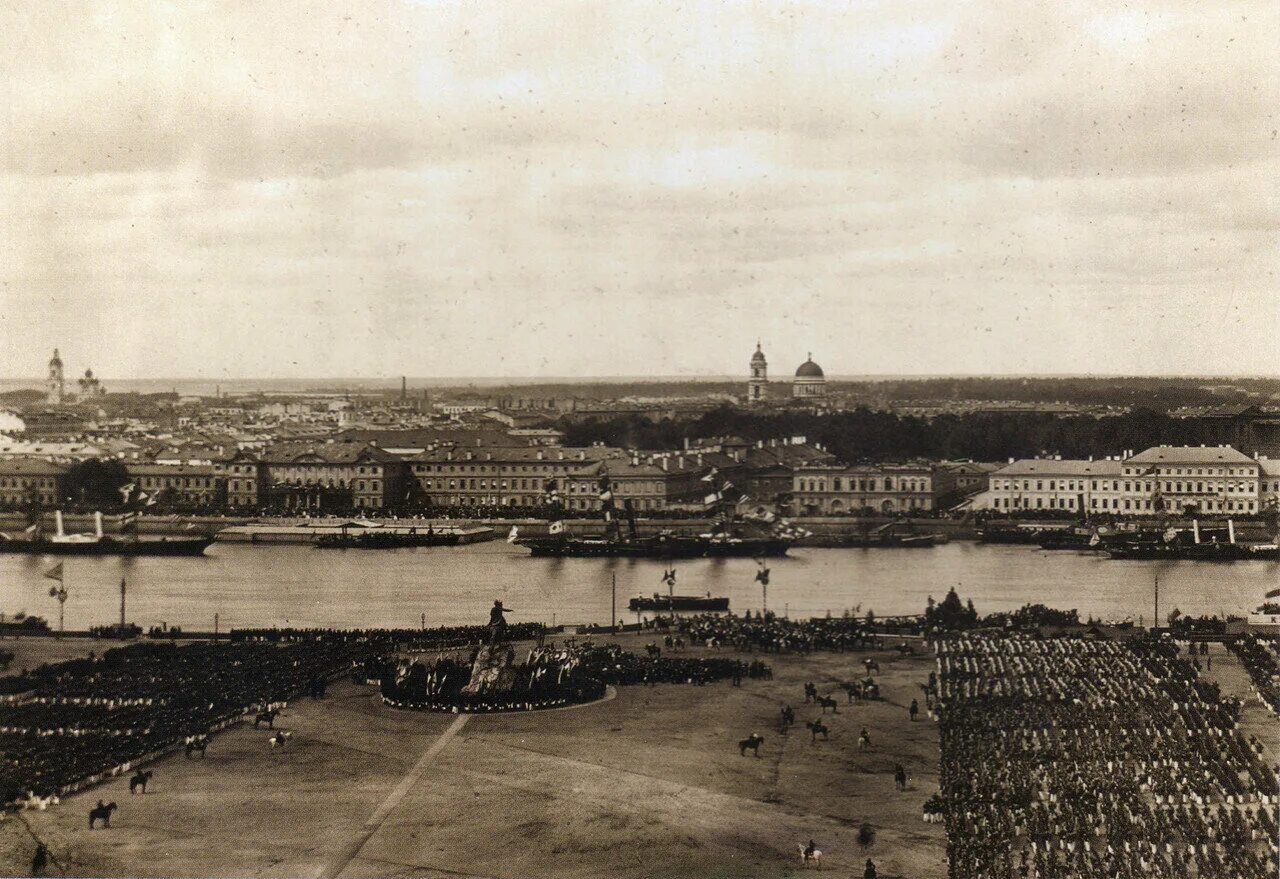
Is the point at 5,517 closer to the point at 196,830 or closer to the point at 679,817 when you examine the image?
the point at 196,830

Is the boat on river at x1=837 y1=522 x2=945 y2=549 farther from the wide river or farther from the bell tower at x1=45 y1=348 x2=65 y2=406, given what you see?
the bell tower at x1=45 y1=348 x2=65 y2=406

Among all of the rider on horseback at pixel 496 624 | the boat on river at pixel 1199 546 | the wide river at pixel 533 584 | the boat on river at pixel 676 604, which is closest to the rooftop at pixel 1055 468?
the boat on river at pixel 1199 546

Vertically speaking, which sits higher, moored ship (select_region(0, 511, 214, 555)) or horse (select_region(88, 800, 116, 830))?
moored ship (select_region(0, 511, 214, 555))

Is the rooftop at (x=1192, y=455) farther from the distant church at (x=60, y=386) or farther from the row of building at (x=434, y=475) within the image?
the distant church at (x=60, y=386)

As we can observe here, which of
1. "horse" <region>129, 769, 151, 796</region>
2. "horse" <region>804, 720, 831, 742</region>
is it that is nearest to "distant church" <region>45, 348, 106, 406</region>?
"horse" <region>129, 769, 151, 796</region>

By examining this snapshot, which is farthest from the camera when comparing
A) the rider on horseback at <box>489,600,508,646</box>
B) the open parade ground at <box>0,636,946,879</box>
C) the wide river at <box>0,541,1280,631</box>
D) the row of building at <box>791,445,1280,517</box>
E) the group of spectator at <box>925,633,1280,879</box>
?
the row of building at <box>791,445,1280,517</box>

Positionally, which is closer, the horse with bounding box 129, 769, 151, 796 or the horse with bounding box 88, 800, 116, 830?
the horse with bounding box 88, 800, 116, 830
